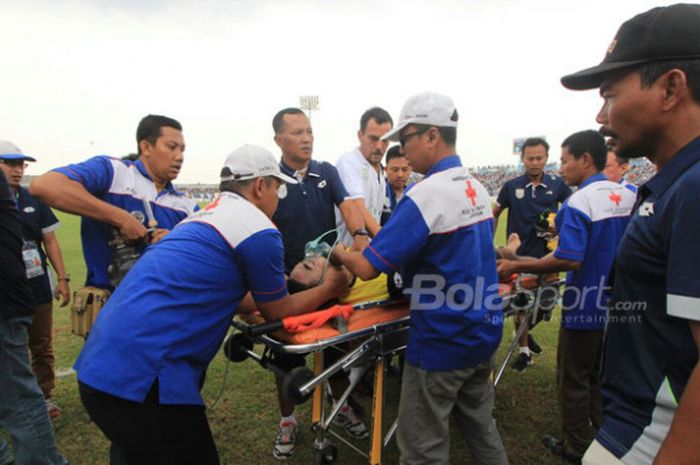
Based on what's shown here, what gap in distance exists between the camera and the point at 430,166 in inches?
95.9

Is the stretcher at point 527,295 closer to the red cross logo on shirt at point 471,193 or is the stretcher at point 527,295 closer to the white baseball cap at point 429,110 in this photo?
the red cross logo on shirt at point 471,193

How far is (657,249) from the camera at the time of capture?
108cm

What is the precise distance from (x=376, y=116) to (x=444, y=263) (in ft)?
9.22

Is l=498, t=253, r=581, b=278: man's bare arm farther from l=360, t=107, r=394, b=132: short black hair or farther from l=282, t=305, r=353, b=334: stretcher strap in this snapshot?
l=360, t=107, r=394, b=132: short black hair

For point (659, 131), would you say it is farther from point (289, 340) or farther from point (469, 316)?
point (289, 340)

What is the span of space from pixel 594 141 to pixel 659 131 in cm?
253

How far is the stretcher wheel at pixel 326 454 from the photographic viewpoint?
9.96 ft

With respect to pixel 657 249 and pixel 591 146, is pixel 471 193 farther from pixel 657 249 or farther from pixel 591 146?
pixel 591 146

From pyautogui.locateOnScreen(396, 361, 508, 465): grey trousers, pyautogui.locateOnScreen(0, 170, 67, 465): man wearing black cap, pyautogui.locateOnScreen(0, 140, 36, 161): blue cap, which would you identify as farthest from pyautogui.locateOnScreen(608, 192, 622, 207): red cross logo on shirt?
pyautogui.locateOnScreen(0, 140, 36, 161): blue cap

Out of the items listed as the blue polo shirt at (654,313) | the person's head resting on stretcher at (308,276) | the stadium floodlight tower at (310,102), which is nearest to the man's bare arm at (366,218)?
the person's head resting on stretcher at (308,276)

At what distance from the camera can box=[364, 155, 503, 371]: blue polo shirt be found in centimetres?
215

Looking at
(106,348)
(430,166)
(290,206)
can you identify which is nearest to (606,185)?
(430,166)

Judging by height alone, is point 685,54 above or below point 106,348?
above

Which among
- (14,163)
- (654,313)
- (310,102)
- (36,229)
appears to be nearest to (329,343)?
(654,313)
